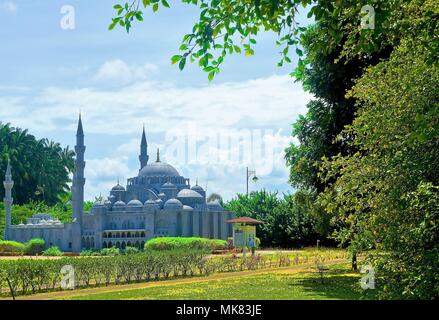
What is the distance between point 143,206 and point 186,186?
1156 centimetres

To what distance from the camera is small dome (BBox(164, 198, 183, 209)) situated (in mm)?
64938

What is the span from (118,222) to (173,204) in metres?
6.04

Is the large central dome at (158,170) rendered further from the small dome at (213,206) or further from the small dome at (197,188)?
the small dome at (213,206)

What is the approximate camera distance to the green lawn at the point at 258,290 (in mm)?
19266

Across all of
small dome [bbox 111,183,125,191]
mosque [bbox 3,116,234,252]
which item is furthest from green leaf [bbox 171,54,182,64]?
small dome [bbox 111,183,125,191]

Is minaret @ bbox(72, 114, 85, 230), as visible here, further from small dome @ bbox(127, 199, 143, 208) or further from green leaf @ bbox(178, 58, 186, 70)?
green leaf @ bbox(178, 58, 186, 70)

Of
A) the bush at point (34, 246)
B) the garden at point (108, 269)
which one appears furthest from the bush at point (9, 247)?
the garden at point (108, 269)

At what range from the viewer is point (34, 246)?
5834 cm

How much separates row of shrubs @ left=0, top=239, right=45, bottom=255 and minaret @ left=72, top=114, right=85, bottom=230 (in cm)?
558

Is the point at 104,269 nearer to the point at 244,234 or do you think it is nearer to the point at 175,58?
the point at 175,58

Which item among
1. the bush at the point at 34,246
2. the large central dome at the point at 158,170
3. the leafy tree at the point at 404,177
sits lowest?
the bush at the point at 34,246

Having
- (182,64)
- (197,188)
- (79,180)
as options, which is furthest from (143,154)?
(182,64)

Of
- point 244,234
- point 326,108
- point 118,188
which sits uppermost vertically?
point 326,108

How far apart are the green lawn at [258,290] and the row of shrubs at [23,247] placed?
118ft
